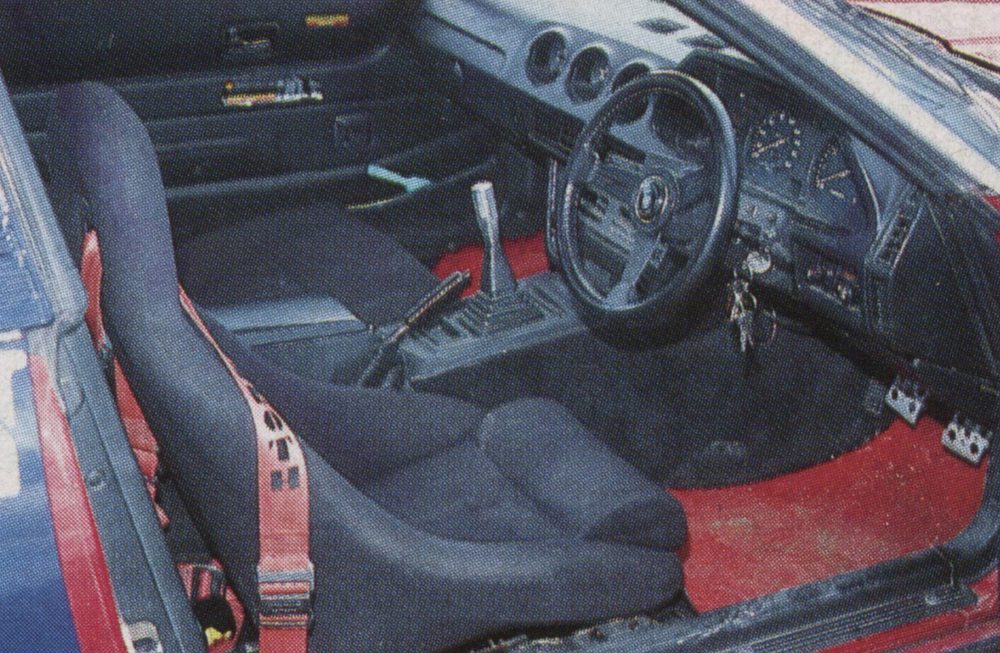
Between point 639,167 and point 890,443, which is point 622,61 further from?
point 890,443

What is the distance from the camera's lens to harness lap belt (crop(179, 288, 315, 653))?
5.19 feet

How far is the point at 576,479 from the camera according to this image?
2232mm

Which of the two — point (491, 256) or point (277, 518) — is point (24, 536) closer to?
point (277, 518)

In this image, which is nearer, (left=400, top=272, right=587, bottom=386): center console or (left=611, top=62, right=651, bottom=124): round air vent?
(left=611, top=62, right=651, bottom=124): round air vent

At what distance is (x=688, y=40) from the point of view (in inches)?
119

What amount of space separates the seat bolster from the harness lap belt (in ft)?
1.93

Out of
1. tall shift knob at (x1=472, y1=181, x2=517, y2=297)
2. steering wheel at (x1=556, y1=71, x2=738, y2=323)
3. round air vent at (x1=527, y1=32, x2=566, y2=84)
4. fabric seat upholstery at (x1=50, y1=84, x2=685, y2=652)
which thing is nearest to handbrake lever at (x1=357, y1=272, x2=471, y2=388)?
tall shift knob at (x1=472, y1=181, x2=517, y2=297)

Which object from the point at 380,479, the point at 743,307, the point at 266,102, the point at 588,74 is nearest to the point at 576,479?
the point at 380,479

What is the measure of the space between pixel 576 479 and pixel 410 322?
97 cm

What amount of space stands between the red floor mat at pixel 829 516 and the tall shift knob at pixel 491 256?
0.71 metres

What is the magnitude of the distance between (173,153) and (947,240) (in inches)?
91.7

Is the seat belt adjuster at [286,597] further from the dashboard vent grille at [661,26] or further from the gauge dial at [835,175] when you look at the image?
the dashboard vent grille at [661,26]

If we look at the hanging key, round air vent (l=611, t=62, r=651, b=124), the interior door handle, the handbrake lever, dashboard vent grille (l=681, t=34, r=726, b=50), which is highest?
dashboard vent grille (l=681, t=34, r=726, b=50)

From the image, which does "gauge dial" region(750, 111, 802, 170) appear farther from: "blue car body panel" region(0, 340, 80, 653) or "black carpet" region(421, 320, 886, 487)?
"blue car body panel" region(0, 340, 80, 653)
